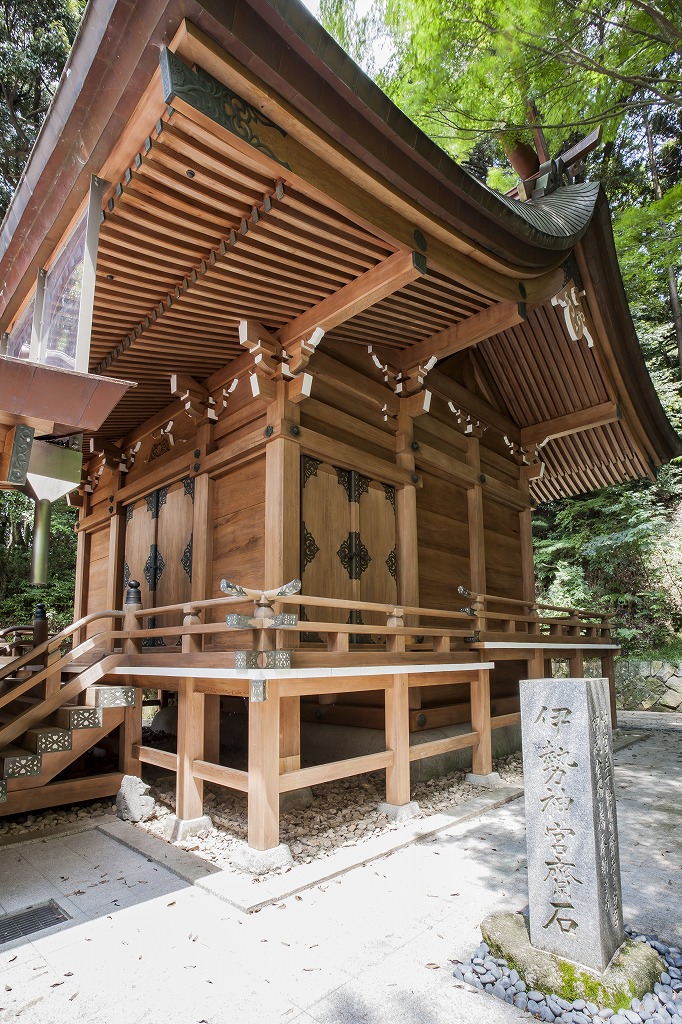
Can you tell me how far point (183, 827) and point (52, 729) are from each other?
148cm

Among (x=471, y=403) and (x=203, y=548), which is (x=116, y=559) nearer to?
(x=203, y=548)

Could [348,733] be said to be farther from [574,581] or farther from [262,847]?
[574,581]

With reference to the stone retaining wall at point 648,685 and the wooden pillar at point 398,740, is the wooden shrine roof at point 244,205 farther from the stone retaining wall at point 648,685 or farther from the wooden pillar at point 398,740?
the stone retaining wall at point 648,685

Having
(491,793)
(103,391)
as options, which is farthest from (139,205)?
(491,793)

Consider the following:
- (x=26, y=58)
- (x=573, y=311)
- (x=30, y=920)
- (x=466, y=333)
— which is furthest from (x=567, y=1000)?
(x=26, y=58)

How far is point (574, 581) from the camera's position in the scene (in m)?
15.9

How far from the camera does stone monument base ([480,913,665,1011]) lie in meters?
2.61

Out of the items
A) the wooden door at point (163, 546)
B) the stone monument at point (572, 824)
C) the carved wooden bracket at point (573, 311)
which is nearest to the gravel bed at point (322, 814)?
the stone monument at point (572, 824)

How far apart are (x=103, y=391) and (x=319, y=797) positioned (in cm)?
469

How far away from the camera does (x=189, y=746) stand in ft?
16.6

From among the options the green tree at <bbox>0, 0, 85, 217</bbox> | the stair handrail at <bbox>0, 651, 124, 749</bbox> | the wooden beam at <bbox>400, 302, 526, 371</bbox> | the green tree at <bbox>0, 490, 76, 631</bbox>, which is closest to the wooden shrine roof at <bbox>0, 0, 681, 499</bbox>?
the wooden beam at <bbox>400, 302, 526, 371</bbox>

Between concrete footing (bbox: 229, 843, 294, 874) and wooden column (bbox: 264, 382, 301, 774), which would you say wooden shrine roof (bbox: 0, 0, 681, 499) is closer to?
wooden column (bbox: 264, 382, 301, 774)

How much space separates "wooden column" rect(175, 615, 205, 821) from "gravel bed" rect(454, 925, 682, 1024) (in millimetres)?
2765

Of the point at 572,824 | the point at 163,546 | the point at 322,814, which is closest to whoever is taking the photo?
the point at 572,824
